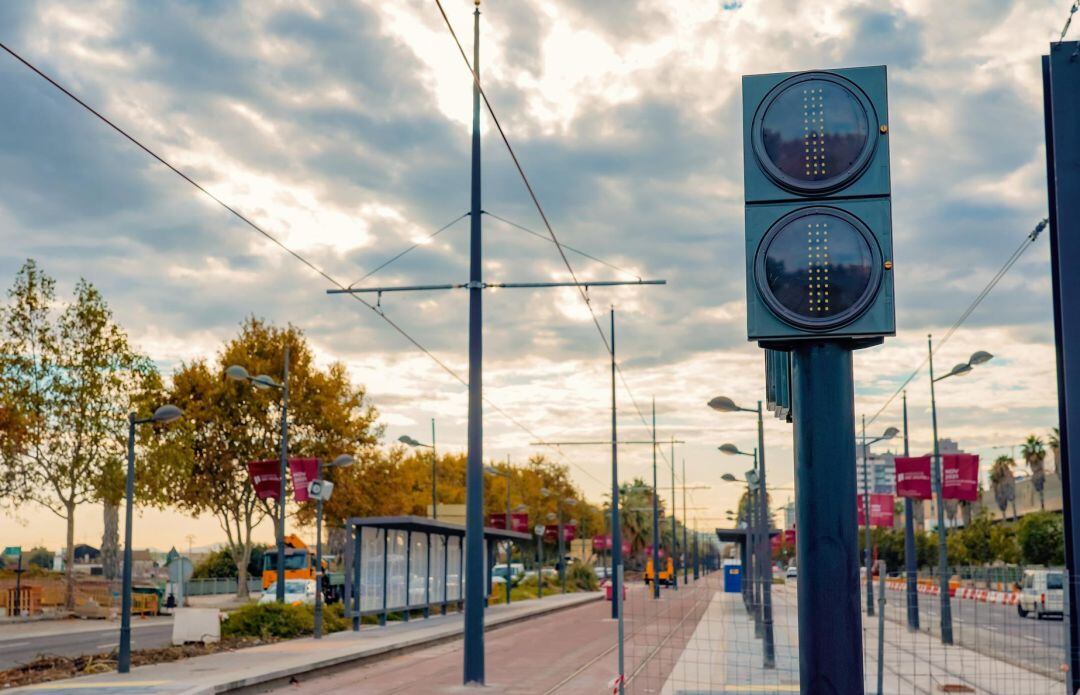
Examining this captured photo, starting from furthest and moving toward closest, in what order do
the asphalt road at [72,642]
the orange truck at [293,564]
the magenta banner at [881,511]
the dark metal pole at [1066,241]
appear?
the orange truck at [293,564]
the magenta banner at [881,511]
the asphalt road at [72,642]
the dark metal pole at [1066,241]

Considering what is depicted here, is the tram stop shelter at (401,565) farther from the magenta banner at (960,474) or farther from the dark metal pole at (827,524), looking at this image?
the dark metal pole at (827,524)

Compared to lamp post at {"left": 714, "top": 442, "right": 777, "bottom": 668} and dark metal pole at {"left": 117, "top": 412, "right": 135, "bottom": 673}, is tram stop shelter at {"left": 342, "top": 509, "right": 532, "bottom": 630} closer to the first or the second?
lamp post at {"left": 714, "top": 442, "right": 777, "bottom": 668}

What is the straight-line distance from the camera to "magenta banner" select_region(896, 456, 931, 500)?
28781 mm

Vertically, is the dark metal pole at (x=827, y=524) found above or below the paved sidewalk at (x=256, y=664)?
above

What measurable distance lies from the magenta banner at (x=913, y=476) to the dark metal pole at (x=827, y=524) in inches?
1018

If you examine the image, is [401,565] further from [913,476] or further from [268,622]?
[913,476]

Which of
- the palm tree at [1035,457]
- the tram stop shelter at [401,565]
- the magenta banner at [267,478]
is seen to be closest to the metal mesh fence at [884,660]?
the tram stop shelter at [401,565]

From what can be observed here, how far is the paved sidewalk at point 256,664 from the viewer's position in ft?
56.4

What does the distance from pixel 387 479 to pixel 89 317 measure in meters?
21.1

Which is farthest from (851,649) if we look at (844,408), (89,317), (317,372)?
(317,372)

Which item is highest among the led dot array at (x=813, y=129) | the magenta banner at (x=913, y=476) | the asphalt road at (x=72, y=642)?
the led dot array at (x=813, y=129)

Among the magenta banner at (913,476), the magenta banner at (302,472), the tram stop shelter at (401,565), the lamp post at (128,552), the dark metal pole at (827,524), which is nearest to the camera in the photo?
the dark metal pole at (827,524)

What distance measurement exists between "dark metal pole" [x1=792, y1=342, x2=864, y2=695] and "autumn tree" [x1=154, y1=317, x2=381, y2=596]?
180ft

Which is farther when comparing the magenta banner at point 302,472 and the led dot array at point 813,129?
the magenta banner at point 302,472
